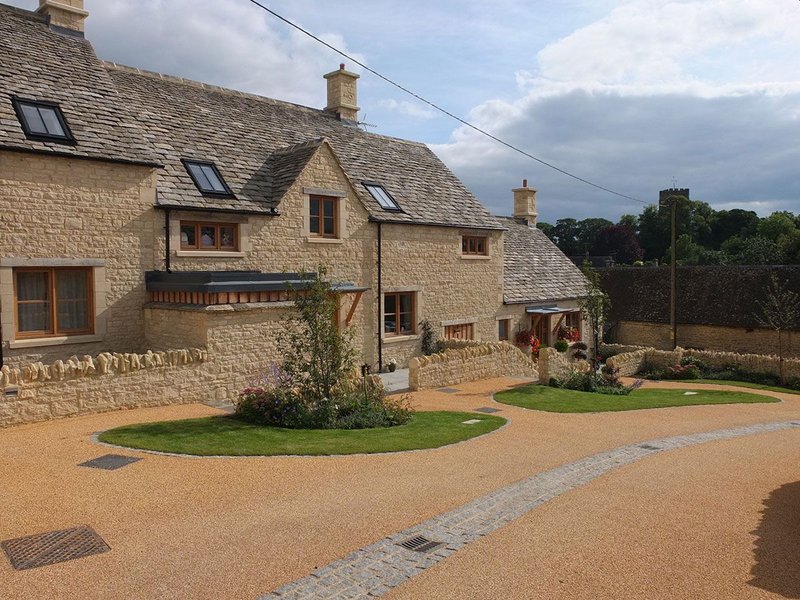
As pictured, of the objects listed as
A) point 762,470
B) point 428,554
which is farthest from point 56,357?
point 762,470

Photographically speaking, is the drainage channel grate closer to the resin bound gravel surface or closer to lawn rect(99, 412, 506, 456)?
the resin bound gravel surface

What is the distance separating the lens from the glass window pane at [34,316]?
1439cm

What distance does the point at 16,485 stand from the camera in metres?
8.20

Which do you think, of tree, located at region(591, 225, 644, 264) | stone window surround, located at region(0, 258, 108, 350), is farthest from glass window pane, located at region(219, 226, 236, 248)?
tree, located at region(591, 225, 644, 264)

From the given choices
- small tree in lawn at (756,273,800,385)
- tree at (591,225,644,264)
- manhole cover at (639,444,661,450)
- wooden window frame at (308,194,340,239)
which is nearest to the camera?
manhole cover at (639,444,661,450)

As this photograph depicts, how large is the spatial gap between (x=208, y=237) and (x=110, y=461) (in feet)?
30.9

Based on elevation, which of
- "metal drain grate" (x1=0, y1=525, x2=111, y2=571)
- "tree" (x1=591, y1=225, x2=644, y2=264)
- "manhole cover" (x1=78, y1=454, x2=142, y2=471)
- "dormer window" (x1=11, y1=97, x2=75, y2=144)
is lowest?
"metal drain grate" (x1=0, y1=525, x2=111, y2=571)

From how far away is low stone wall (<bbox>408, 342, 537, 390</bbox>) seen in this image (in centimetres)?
1827

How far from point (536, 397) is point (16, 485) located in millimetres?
13025

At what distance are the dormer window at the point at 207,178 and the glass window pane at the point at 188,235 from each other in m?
1.14

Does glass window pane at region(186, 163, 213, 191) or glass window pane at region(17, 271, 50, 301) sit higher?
glass window pane at region(186, 163, 213, 191)

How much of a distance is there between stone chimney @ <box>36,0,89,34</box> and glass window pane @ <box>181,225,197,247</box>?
24.9 feet

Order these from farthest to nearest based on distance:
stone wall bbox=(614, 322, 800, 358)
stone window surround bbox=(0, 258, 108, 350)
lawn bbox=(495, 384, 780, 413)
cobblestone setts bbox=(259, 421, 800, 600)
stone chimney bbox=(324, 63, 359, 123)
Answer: stone wall bbox=(614, 322, 800, 358) → stone chimney bbox=(324, 63, 359, 123) → lawn bbox=(495, 384, 780, 413) → stone window surround bbox=(0, 258, 108, 350) → cobblestone setts bbox=(259, 421, 800, 600)

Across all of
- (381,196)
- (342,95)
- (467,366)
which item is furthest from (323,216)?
(342,95)
